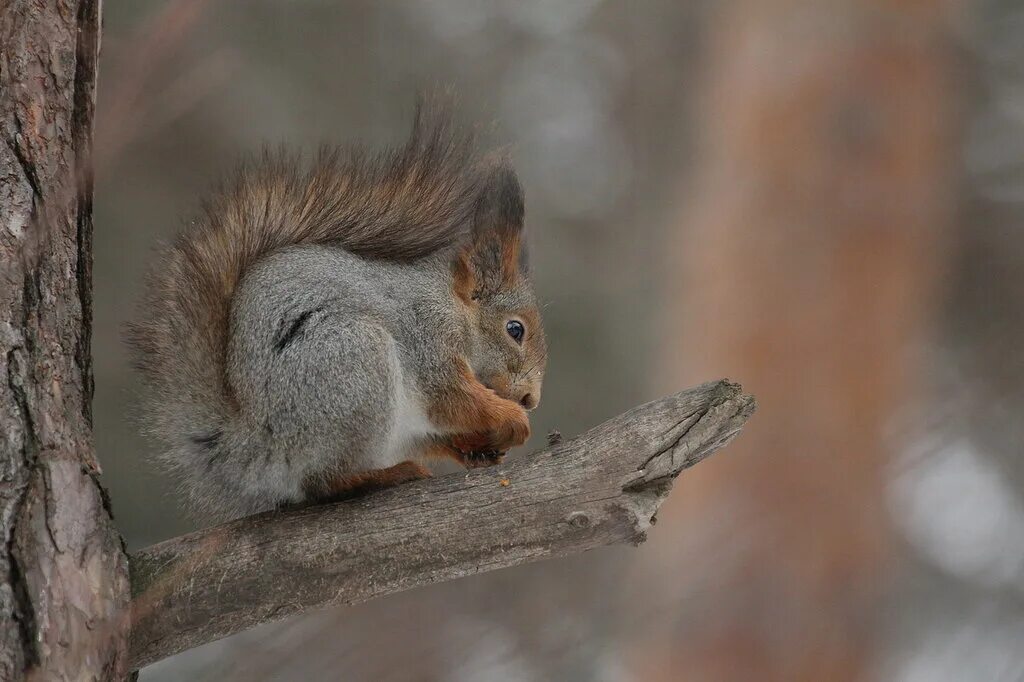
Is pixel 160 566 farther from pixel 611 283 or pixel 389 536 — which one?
pixel 611 283

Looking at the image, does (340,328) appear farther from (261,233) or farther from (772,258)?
(772,258)

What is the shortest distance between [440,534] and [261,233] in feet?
1.72

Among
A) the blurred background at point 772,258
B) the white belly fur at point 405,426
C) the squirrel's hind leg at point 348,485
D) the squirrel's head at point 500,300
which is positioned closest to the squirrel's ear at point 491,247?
the squirrel's head at point 500,300

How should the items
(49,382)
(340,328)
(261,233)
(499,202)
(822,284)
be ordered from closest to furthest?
1. (49,382)
2. (340,328)
3. (261,233)
4. (499,202)
5. (822,284)

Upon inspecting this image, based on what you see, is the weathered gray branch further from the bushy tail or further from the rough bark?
the bushy tail

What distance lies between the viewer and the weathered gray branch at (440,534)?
4.11 feet

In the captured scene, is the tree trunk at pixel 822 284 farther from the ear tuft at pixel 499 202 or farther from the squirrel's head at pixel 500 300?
the ear tuft at pixel 499 202

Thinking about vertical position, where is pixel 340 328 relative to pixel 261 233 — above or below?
below

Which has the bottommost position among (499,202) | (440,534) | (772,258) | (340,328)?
(440,534)

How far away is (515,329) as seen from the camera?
174 centimetres

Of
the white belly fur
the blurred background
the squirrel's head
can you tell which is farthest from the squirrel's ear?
the blurred background

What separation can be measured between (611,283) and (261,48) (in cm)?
151

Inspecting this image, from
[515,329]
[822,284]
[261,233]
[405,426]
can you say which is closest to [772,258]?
[822,284]

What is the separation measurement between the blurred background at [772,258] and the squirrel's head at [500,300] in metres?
0.50
